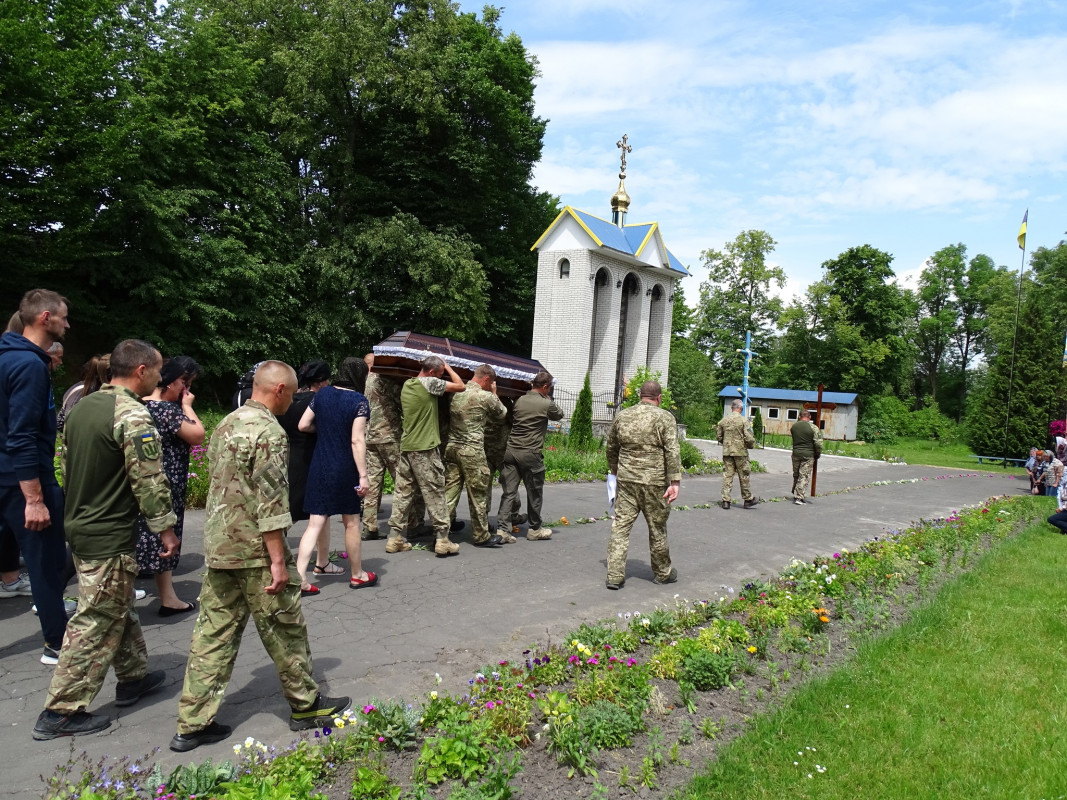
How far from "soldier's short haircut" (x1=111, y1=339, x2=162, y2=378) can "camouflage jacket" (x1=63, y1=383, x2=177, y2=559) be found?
0.60ft

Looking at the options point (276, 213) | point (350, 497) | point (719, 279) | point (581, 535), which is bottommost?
point (581, 535)

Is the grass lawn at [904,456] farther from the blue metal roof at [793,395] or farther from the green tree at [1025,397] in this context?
the blue metal roof at [793,395]

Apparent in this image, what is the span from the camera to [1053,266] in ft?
173

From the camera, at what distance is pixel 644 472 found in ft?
22.1

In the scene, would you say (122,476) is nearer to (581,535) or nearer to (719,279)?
(581,535)

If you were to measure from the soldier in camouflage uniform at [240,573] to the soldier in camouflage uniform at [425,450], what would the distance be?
12.0ft

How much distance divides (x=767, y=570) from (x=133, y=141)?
72.8 ft

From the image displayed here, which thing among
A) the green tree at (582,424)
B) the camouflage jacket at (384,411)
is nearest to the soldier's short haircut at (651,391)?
the camouflage jacket at (384,411)

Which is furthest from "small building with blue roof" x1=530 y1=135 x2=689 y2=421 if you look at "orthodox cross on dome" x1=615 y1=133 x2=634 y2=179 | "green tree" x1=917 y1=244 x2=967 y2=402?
"green tree" x1=917 y1=244 x2=967 y2=402

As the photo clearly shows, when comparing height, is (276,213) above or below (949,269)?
below

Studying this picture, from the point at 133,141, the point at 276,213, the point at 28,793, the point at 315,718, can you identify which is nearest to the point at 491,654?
the point at 315,718

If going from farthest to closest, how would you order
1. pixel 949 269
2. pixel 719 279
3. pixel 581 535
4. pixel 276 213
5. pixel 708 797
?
pixel 949 269 < pixel 719 279 < pixel 276 213 < pixel 581 535 < pixel 708 797

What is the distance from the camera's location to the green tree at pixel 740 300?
54.8 meters

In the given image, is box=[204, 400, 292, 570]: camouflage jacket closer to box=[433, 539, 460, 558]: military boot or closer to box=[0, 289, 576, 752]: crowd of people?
box=[0, 289, 576, 752]: crowd of people
